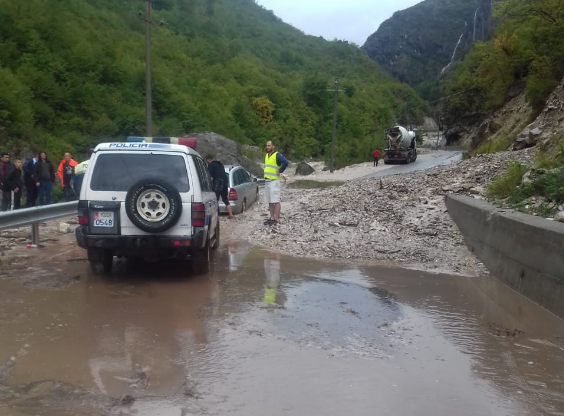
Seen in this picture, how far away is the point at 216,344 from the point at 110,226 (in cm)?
293

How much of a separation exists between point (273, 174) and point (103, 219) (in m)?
5.56

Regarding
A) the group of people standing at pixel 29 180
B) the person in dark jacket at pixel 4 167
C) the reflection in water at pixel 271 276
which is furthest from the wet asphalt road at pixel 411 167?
the reflection in water at pixel 271 276

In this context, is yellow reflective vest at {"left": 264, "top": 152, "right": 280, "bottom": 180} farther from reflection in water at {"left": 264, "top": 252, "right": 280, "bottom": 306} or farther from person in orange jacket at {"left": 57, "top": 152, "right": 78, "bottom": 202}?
person in orange jacket at {"left": 57, "top": 152, "right": 78, "bottom": 202}

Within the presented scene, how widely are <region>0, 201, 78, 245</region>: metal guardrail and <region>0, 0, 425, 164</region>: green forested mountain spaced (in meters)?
→ 16.9

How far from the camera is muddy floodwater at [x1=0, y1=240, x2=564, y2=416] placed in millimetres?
4695

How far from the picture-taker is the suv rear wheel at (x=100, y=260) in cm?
844

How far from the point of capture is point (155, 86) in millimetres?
44906

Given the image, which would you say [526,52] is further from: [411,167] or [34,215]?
[34,215]

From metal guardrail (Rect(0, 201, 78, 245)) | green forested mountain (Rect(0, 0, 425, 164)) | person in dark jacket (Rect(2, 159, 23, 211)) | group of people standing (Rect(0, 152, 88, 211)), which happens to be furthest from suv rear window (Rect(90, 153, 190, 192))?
green forested mountain (Rect(0, 0, 425, 164))

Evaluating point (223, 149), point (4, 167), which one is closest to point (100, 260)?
point (4, 167)

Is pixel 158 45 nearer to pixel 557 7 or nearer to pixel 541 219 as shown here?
pixel 557 7

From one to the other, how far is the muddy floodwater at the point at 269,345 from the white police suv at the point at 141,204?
0.59 meters

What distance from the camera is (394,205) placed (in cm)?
1370

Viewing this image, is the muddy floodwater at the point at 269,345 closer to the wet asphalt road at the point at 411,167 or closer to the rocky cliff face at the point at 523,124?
the rocky cliff face at the point at 523,124
